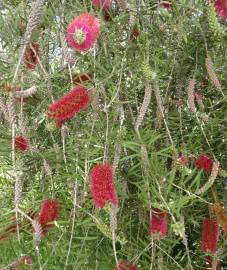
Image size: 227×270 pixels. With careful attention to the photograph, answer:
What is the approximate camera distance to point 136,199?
126 centimetres

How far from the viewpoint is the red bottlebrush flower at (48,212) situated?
3.45ft

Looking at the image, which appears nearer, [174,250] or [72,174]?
[72,174]

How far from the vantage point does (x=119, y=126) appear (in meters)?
1.12

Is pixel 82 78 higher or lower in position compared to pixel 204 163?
higher

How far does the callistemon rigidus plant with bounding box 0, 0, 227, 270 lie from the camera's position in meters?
1.04

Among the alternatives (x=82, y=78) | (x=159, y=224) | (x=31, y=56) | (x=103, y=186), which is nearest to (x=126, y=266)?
(x=159, y=224)

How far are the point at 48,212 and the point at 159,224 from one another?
0.20m

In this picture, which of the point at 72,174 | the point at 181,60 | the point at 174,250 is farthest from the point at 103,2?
the point at 174,250

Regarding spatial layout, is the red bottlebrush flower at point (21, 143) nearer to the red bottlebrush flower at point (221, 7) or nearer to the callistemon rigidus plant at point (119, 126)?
the callistemon rigidus plant at point (119, 126)

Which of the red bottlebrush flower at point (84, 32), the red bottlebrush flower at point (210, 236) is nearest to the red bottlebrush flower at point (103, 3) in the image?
the red bottlebrush flower at point (84, 32)

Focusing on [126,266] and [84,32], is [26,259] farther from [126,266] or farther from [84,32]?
[84,32]

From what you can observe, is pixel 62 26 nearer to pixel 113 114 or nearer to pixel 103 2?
pixel 103 2

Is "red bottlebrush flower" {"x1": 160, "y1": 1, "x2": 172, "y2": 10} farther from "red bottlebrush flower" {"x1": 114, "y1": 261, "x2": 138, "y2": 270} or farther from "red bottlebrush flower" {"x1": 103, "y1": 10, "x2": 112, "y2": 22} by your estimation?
"red bottlebrush flower" {"x1": 114, "y1": 261, "x2": 138, "y2": 270}

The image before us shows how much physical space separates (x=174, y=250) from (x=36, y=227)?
1.70 ft
